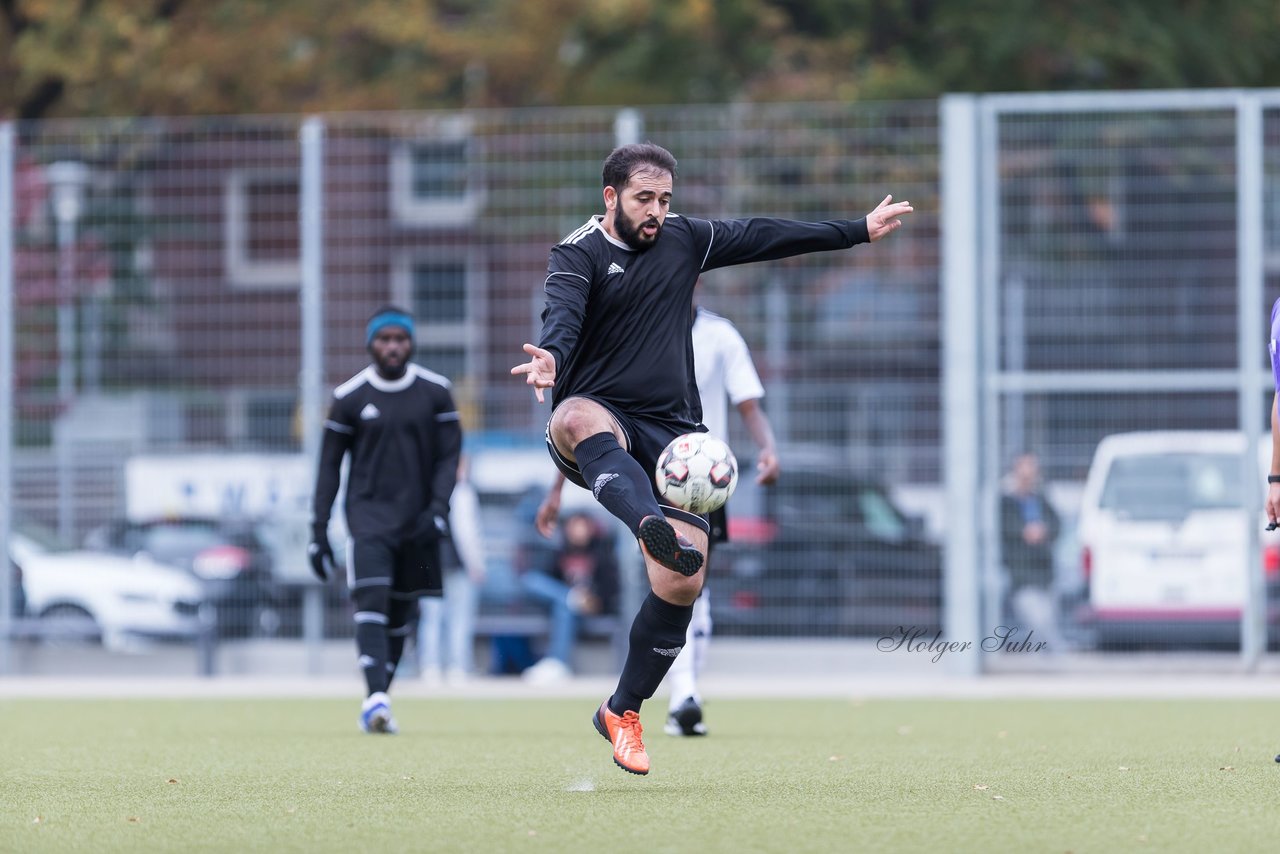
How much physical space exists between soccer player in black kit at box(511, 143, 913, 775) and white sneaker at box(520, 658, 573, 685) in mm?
7539

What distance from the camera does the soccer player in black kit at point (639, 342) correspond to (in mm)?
7250

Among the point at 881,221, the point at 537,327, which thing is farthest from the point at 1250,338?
the point at 881,221

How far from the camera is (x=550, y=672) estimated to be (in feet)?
49.6

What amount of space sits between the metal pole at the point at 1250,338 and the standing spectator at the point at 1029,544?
4.07 feet

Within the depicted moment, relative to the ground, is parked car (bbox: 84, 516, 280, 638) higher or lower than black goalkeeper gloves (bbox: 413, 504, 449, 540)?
lower

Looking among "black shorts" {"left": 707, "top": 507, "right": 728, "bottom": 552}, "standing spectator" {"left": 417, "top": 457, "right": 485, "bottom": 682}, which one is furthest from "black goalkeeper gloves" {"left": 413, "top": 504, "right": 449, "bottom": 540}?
"standing spectator" {"left": 417, "top": 457, "right": 485, "bottom": 682}

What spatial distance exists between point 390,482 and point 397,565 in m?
0.39

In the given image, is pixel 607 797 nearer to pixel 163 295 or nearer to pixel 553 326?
pixel 553 326

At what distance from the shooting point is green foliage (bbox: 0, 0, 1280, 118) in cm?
2241

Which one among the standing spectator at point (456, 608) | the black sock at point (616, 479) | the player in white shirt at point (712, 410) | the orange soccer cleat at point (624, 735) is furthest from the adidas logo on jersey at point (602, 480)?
the standing spectator at point (456, 608)

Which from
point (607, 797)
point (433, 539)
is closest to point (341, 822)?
point (607, 797)

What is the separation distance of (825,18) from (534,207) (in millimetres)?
10005

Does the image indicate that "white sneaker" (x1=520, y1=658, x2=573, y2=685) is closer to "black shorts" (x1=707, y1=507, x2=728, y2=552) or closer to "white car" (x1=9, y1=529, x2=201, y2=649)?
"white car" (x1=9, y1=529, x2=201, y2=649)

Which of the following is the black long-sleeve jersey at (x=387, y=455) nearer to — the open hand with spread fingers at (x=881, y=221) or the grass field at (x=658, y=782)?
the grass field at (x=658, y=782)
